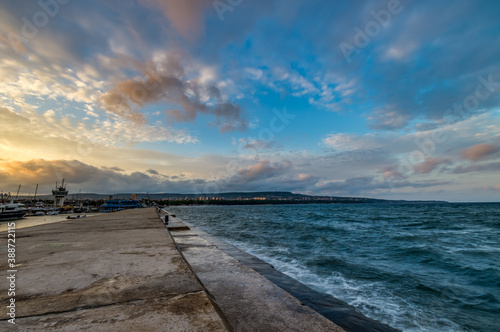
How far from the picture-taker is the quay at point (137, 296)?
231cm

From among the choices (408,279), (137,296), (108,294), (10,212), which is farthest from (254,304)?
(10,212)

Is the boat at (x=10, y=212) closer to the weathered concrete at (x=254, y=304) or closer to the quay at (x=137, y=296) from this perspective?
the quay at (x=137, y=296)

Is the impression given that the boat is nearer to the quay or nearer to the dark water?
the quay

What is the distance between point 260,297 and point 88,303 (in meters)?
2.73

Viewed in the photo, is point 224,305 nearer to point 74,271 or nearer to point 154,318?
point 154,318

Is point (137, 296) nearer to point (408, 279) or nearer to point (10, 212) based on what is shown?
point (408, 279)

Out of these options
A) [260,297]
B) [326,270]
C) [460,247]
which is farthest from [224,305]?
[460,247]

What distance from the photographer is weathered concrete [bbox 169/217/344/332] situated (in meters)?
3.16

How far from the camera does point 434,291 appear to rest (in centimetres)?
770

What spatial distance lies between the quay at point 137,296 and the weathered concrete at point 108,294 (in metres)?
0.01

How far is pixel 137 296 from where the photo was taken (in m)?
3.01

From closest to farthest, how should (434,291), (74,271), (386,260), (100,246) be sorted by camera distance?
(74,271)
(100,246)
(434,291)
(386,260)

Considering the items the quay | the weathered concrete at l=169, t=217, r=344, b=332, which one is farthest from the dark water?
the quay

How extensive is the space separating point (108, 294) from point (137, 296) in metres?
0.45
